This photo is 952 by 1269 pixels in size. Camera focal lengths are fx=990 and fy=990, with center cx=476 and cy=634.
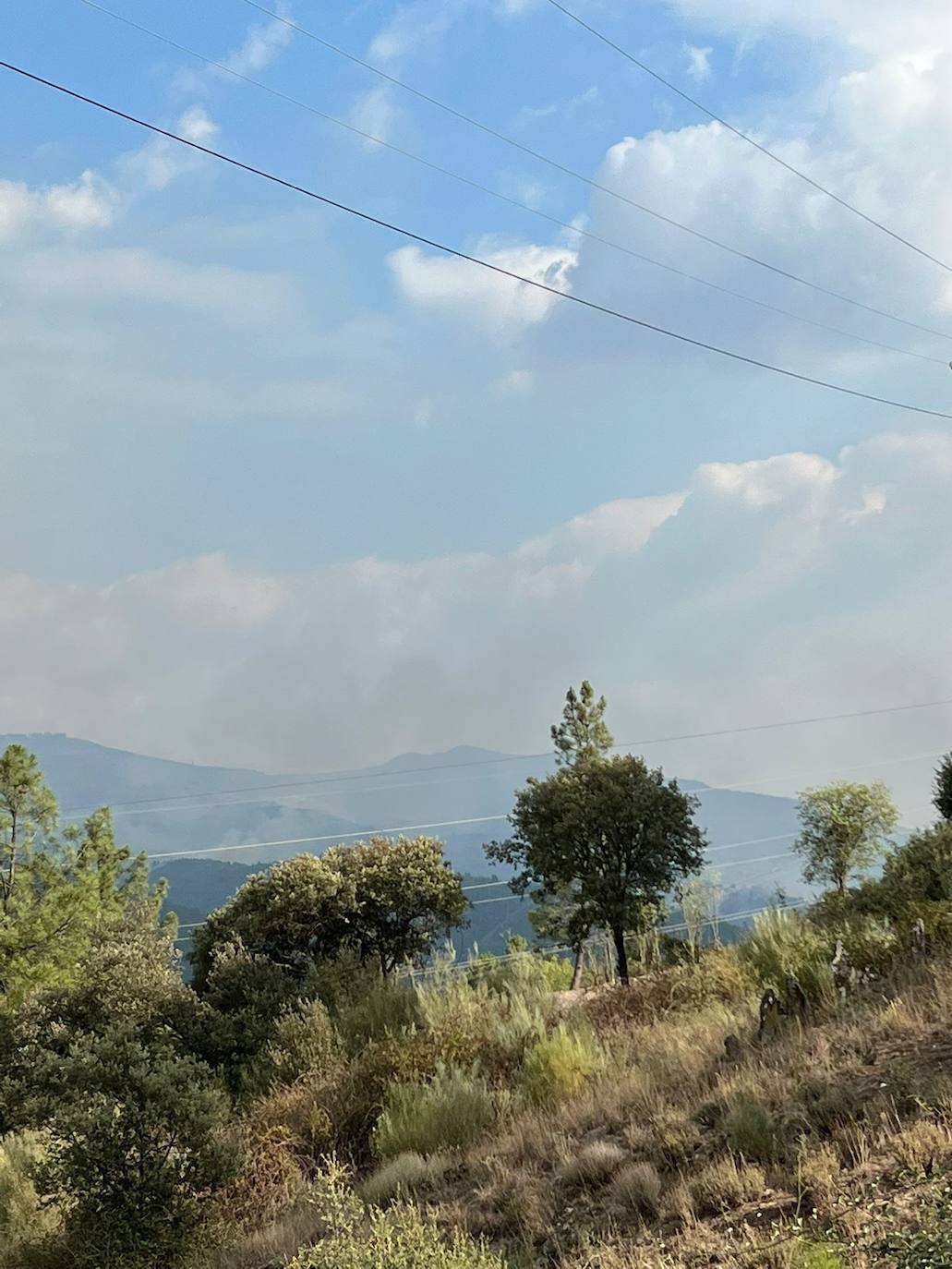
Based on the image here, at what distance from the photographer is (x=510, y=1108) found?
348 inches

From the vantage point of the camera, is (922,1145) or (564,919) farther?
(564,919)

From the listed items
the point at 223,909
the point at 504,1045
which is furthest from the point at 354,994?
the point at 223,909

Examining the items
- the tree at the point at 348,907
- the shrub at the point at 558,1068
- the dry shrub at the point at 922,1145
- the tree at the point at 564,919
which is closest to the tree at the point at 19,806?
the tree at the point at 348,907

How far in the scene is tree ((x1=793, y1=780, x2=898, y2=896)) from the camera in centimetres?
4341

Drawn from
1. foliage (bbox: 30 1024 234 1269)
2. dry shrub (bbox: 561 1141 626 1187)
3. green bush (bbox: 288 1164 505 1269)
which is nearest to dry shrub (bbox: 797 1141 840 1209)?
dry shrub (bbox: 561 1141 626 1187)

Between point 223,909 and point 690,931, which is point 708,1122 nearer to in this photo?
point 690,931

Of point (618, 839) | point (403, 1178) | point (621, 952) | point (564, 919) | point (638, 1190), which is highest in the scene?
point (618, 839)

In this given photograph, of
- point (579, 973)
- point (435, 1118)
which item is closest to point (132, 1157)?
point (435, 1118)

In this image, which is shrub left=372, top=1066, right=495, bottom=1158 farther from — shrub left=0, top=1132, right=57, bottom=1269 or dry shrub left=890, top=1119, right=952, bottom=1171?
dry shrub left=890, top=1119, right=952, bottom=1171

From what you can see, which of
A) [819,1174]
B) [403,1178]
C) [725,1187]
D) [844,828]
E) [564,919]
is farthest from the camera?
[844,828]

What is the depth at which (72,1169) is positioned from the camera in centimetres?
815

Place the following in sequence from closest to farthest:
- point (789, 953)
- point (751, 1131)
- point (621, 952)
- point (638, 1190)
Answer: point (638, 1190) < point (751, 1131) < point (789, 953) < point (621, 952)

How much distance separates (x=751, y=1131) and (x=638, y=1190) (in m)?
0.81

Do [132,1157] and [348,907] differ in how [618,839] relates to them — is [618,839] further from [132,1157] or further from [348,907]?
[132,1157]
